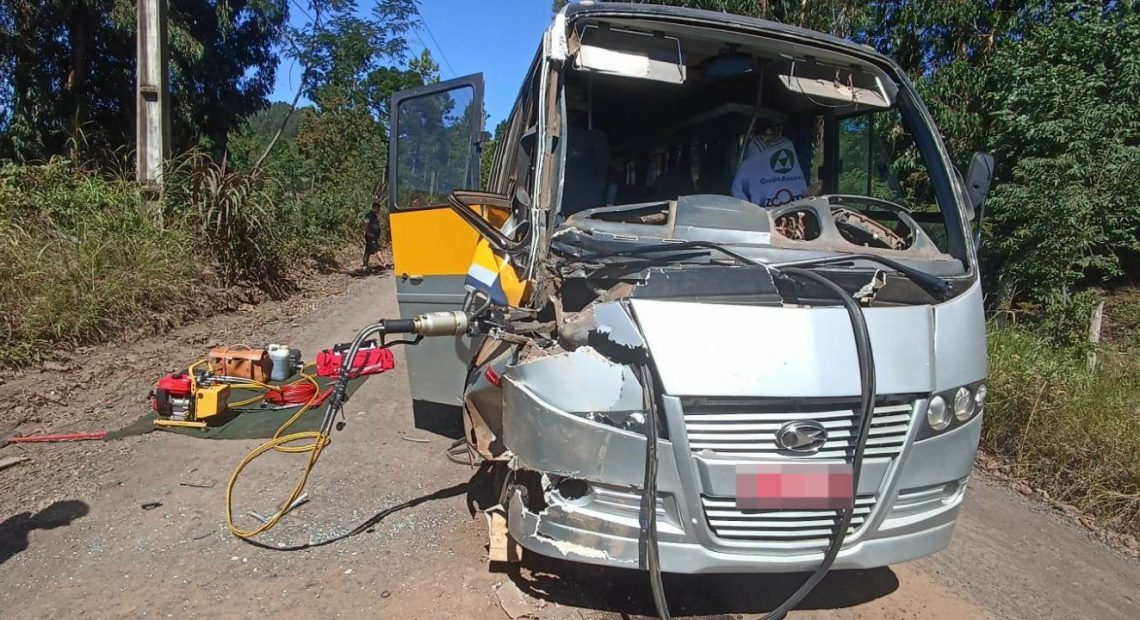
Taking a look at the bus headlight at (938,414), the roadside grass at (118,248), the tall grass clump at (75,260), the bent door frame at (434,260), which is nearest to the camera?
the bus headlight at (938,414)

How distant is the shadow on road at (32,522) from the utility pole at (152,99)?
21.6ft

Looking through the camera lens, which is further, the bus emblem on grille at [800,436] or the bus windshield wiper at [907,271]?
the bus windshield wiper at [907,271]

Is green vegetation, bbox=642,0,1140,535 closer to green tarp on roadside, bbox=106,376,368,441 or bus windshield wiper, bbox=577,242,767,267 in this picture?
bus windshield wiper, bbox=577,242,767,267

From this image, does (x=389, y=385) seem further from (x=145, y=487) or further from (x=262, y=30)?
(x=262, y=30)

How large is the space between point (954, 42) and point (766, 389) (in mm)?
10545

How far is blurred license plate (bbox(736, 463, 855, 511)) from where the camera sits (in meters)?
2.51

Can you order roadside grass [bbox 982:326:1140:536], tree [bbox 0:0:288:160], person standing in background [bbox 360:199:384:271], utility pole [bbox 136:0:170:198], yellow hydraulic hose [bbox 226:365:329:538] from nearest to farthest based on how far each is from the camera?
yellow hydraulic hose [bbox 226:365:329:538] < roadside grass [bbox 982:326:1140:536] < utility pole [bbox 136:0:170:198] < tree [bbox 0:0:288:160] < person standing in background [bbox 360:199:384:271]

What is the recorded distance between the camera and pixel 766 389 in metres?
2.48

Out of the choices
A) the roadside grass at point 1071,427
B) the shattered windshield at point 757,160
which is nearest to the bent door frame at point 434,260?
the shattered windshield at point 757,160

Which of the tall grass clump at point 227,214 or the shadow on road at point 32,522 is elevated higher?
the tall grass clump at point 227,214

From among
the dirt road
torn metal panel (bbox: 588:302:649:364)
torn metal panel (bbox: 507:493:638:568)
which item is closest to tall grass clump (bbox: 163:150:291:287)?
the dirt road

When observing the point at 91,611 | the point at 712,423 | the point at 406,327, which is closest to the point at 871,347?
the point at 712,423

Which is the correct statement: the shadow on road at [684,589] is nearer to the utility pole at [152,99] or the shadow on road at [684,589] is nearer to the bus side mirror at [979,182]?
the bus side mirror at [979,182]

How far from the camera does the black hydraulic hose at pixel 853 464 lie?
8.18ft
